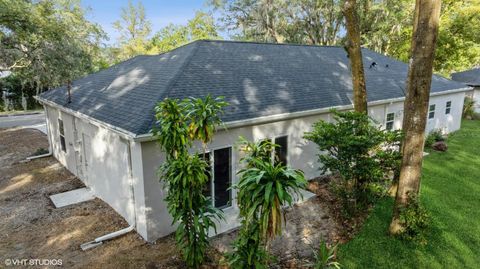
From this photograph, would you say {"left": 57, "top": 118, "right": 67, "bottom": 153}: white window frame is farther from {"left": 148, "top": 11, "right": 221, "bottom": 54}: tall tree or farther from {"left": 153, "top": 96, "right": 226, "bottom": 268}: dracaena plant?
{"left": 148, "top": 11, "right": 221, "bottom": 54}: tall tree

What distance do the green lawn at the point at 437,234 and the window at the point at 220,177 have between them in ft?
10.4

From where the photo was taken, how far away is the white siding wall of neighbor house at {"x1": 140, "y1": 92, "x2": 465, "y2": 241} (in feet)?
22.6

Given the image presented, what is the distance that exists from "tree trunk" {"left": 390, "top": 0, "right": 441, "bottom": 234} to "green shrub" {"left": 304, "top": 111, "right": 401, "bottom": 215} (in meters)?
0.53

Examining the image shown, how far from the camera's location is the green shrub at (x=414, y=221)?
268 inches

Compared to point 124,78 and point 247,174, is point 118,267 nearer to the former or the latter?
point 247,174

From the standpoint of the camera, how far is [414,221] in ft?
22.3

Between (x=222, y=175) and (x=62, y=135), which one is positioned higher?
(x=62, y=135)

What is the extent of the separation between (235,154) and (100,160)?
3880mm

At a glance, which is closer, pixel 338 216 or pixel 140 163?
pixel 140 163

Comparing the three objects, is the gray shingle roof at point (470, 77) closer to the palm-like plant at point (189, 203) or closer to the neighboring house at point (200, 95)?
the neighboring house at point (200, 95)

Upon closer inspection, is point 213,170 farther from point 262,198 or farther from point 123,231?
point 262,198

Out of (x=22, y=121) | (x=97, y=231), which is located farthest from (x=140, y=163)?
(x=22, y=121)

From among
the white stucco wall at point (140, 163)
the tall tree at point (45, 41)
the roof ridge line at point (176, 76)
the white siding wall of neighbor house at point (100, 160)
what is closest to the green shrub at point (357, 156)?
the white stucco wall at point (140, 163)

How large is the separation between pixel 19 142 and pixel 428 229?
Result: 58.3ft
